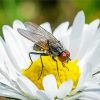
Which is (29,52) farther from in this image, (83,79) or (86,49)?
(83,79)

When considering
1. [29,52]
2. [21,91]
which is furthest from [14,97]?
[29,52]

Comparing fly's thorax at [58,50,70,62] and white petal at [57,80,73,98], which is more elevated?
fly's thorax at [58,50,70,62]

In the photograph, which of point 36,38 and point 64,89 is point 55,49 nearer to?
point 36,38

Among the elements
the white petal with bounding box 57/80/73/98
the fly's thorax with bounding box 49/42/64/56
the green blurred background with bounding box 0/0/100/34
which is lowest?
the white petal with bounding box 57/80/73/98

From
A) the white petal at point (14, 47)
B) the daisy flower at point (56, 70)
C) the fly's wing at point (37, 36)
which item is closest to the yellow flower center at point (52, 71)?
the daisy flower at point (56, 70)

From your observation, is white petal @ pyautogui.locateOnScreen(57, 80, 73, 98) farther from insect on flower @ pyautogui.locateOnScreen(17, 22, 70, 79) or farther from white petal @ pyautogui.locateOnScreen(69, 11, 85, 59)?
white petal @ pyautogui.locateOnScreen(69, 11, 85, 59)

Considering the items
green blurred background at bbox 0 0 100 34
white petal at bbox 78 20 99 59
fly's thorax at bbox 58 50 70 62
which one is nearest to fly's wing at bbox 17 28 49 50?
fly's thorax at bbox 58 50 70 62

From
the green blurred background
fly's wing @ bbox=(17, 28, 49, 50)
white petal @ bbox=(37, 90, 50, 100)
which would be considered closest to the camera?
white petal @ bbox=(37, 90, 50, 100)
